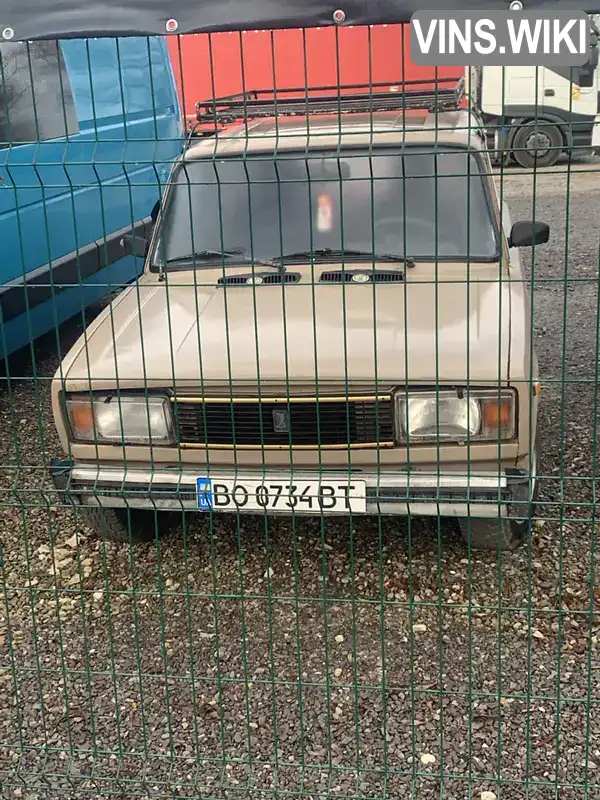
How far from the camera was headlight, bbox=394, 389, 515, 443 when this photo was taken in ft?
10.3

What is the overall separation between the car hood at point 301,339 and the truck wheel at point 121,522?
707 millimetres

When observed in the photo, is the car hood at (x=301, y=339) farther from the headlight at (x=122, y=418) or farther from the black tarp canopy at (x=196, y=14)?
the black tarp canopy at (x=196, y=14)

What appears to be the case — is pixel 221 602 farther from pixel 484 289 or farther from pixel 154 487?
pixel 484 289

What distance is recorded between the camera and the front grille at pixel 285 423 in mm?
3182

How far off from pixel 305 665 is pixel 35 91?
3766 mm

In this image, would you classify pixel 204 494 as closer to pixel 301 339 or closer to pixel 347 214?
pixel 301 339

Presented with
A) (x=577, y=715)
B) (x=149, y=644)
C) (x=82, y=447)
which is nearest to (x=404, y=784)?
(x=577, y=715)

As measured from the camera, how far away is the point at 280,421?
3.25m

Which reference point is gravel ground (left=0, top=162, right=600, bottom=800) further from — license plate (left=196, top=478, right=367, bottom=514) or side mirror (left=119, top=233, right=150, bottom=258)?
side mirror (left=119, top=233, right=150, bottom=258)

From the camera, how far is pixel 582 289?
29.9 ft

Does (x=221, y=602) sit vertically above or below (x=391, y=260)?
below

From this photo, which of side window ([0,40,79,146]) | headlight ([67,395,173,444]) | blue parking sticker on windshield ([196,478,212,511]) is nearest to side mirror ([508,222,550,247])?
headlight ([67,395,173,444])

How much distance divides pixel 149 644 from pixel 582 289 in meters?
7.10

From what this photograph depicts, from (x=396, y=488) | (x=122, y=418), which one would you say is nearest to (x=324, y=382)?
(x=396, y=488)
